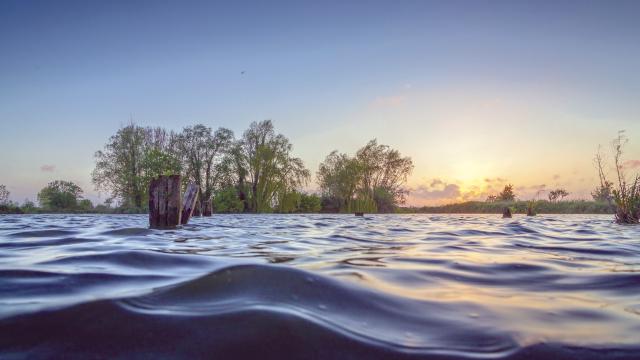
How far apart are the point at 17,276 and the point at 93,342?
6.31ft

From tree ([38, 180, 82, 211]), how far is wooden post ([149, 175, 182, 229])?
190 ft

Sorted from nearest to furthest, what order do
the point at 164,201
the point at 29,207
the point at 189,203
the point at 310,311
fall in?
the point at 310,311 → the point at 164,201 → the point at 189,203 → the point at 29,207

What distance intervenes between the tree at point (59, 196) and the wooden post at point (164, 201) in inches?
2282

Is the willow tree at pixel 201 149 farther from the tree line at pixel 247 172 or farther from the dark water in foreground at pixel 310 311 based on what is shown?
the dark water in foreground at pixel 310 311

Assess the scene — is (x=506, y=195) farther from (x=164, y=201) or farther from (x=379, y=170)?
(x=164, y=201)

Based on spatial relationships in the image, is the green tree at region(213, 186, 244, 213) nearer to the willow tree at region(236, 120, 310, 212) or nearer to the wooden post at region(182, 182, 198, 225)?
the willow tree at region(236, 120, 310, 212)

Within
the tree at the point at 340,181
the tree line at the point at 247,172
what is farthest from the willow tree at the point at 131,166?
the tree at the point at 340,181

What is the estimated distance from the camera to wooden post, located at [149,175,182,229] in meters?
10.5

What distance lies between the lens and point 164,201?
10.6 metres

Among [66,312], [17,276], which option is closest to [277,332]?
[66,312]

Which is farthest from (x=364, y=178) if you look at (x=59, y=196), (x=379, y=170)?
(x=59, y=196)

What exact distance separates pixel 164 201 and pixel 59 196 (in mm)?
59803

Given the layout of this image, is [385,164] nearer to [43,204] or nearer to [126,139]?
[126,139]

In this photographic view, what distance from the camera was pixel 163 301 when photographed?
7.15 feet
